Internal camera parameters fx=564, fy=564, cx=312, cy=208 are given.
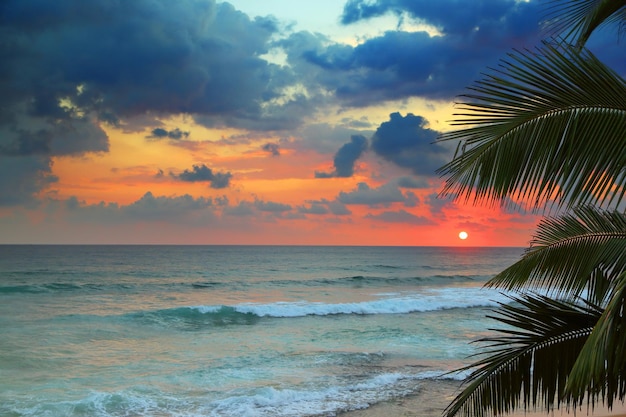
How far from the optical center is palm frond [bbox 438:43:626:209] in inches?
116

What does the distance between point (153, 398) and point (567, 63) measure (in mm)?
11936

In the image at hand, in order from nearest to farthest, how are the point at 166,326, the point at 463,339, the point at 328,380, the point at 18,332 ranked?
the point at 328,380
the point at 463,339
the point at 18,332
the point at 166,326

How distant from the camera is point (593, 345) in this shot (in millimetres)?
2451

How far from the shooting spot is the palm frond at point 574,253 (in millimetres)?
4223

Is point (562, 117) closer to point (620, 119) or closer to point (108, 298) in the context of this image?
point (620, 119)

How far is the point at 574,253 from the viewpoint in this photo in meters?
4.47

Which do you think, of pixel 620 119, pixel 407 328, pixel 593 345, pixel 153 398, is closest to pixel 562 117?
pixel 620 119

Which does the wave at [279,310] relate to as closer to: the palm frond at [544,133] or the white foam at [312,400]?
the white foam at [312,400]

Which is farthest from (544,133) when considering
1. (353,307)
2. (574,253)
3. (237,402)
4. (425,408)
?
(353,307)

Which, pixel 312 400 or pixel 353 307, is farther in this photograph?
pixel 353 307

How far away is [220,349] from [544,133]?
17102 mm

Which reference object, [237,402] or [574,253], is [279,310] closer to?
[237,402]

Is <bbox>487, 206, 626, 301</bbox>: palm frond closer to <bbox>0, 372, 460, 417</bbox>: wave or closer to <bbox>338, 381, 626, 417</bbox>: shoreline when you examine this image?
<bbox>338, 381, 626, 417</bbox>: shoreline

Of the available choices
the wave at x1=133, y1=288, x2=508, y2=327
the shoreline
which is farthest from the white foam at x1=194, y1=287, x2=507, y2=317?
the shoreline
